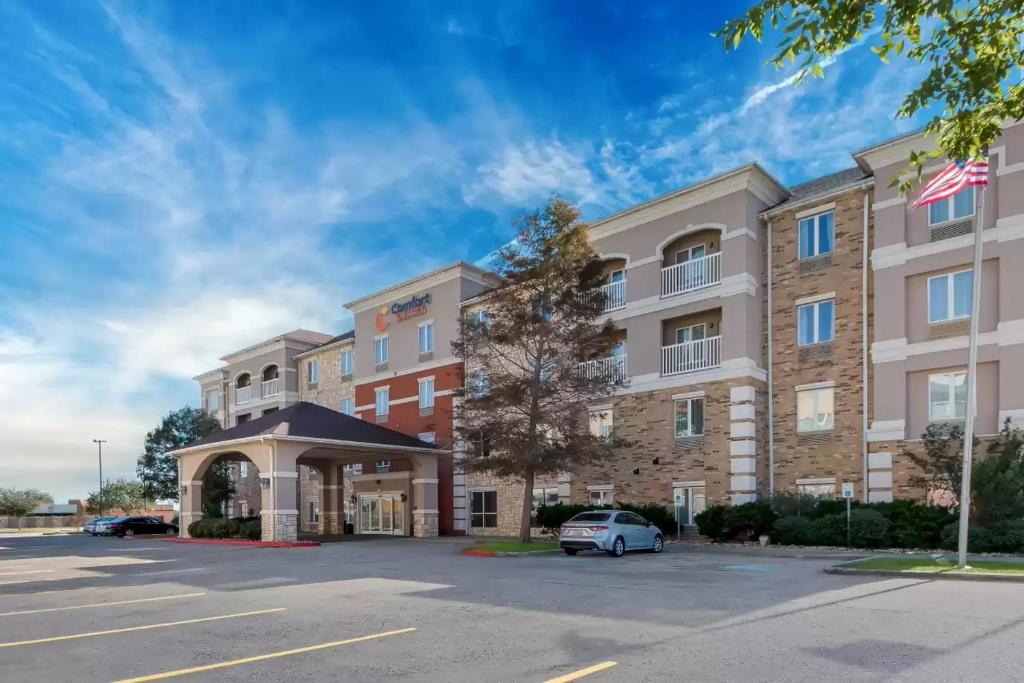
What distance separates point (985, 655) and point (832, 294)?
1971cm

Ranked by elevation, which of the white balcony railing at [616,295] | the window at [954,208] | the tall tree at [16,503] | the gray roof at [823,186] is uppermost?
the gray roof at [823,186]

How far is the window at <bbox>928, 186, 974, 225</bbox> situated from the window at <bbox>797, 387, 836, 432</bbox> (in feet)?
20.4

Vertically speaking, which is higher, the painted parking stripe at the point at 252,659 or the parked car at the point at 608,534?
the painted parking stripe at the point at 252,659

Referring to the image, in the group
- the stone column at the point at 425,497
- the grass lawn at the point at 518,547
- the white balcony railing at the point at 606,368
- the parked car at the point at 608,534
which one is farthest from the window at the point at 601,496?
the stone column at the point at 425,497

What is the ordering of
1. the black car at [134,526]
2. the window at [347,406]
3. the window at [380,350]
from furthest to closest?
the window at [347,406]
the black car at [134,526]
the window at [380,350]

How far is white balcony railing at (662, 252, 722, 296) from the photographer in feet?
93.9

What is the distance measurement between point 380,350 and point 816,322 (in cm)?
2494

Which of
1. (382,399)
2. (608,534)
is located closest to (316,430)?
(382,399)

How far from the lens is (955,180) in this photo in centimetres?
1758

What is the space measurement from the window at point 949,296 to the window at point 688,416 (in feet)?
26.9

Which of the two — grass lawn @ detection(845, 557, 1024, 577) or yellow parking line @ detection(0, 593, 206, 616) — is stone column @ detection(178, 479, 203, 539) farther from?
grass lawn @ detection(845, 557, 1024, 577)

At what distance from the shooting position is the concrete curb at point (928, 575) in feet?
48.1

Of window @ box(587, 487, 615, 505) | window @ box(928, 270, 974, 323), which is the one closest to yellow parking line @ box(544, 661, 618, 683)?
window @ box(928, 270, 974, 323)

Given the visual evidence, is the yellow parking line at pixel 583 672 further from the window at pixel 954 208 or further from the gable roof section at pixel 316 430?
the gable roof section at pixel 316 430
